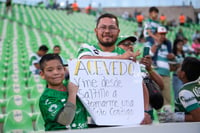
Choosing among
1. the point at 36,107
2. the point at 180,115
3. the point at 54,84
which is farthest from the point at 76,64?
the point at 36,107

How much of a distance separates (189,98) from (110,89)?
0.72 metres

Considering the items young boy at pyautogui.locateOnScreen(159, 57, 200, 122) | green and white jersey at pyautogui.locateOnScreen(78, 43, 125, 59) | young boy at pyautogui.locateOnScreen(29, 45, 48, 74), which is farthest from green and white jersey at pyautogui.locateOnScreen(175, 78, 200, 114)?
young boy at pyautogui.locateOnScreen(29, 45, 48, 74)

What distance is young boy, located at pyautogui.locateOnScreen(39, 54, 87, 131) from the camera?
227 centimetres

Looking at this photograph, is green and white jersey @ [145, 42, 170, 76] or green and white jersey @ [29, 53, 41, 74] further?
green and white jersey @ [29, 53, 41, 74]

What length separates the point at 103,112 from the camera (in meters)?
2.43

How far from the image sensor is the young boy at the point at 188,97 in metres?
2.81

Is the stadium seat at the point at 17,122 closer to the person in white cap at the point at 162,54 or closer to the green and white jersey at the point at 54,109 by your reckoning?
the green and white jersey at the point at 54,109

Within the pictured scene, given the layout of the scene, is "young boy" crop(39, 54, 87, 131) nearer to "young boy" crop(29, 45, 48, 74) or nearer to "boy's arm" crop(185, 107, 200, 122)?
"boy's arm" crop(185, 107, 200, 122)

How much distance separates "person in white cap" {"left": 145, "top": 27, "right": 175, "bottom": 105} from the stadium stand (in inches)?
20.0

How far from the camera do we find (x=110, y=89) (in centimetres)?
250

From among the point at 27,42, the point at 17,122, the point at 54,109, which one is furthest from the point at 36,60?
the point at 54,109

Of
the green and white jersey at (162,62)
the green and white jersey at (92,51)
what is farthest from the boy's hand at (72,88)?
the green and white jersey at (162,62)

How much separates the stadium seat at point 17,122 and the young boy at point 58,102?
1194mm

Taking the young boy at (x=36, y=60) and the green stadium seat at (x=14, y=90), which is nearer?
the green stadium seat at (x=14, y=90)
